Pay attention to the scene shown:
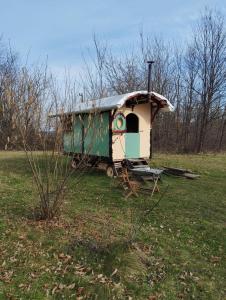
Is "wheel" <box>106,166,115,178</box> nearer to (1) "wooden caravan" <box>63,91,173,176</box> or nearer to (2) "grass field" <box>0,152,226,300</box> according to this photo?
(1) "wooden caravan" <box>63,91,173,176</box>

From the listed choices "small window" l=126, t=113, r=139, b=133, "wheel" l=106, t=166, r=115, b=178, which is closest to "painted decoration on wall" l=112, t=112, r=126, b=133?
"small window" l=126, t=113, r=139, b=133

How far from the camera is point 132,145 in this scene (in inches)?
435

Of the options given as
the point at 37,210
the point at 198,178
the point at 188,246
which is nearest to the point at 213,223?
the point at 188,246

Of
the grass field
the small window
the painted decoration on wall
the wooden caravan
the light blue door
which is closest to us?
the grass field

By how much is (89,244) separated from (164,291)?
139 cm

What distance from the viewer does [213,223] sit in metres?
6.52

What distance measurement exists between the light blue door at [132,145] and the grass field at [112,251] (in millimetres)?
3110

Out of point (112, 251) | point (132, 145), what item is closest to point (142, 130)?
point (132, 145)

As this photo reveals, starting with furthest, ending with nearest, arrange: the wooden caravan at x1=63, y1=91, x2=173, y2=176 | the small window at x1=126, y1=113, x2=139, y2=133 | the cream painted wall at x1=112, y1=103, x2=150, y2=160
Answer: the small window at x1=126, y1=113, x2=139, y2=133, the cream painted wall at x1=112, y1=103, x2=150, y2=160, the wooden caravan at x1=63, y1=91, x2=173, y2=176

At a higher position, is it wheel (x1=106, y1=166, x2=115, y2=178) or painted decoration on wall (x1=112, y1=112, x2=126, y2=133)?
painted decoration on wall (x1=112, y1=112, x2=126, y2=133)

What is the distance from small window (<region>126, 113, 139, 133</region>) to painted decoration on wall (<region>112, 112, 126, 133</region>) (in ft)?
2.83

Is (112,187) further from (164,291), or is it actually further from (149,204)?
(164,291)

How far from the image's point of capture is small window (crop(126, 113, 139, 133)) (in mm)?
11518

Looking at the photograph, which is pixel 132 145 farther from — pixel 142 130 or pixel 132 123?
pixel 132 123
